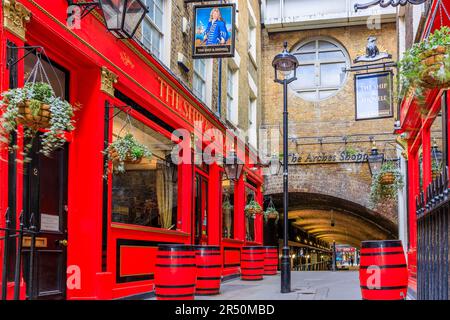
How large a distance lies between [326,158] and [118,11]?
13.7 m

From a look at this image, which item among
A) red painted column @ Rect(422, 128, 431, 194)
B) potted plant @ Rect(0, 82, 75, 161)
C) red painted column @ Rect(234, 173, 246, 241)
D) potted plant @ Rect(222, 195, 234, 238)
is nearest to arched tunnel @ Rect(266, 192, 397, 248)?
red painted column @ Rect(234, 173, 246, 241)

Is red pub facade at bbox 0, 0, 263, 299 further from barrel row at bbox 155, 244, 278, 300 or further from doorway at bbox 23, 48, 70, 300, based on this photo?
barrel row at bbox 155, 244, 278, 300

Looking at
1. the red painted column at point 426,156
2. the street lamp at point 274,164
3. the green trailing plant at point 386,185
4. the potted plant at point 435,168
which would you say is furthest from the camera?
the street lamp at point 274,164

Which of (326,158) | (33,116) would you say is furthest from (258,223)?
(33,116)

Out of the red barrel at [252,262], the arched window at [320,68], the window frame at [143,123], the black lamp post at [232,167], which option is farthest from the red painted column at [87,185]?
the arched window at [320,68]

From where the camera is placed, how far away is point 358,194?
19.6 meters

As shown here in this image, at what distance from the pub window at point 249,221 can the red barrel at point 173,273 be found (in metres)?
10.9

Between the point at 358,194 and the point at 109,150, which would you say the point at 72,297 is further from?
the point at 358,194

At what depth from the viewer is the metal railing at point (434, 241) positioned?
483 centimetres

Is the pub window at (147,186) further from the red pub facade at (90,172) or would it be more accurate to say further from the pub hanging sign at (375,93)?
the pub hanging sign at (375,93)

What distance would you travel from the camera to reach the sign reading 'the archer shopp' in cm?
1977

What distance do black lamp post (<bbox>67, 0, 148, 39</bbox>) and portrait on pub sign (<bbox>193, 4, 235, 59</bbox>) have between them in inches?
150

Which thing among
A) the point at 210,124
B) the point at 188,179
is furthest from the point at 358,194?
the point at 188,179

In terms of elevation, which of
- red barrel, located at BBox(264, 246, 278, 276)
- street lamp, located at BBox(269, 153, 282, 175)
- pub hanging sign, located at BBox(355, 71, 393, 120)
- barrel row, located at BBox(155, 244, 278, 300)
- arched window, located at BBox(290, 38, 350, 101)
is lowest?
red barrel, located at BBox(264, 246, 278, 276)
